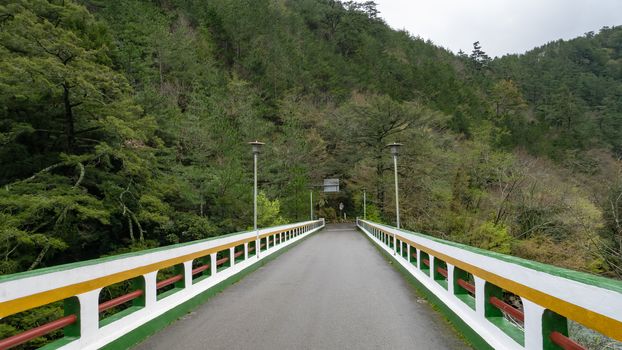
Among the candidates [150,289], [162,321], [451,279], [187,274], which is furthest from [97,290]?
[451,279]

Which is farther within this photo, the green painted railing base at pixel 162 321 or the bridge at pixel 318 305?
the green painted railing base at pixel 162 321

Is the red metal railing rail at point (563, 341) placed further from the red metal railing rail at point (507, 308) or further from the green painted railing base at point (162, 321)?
the green painted railing base at point (162, 321)

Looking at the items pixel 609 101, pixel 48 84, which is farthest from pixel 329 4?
pixel 48 84

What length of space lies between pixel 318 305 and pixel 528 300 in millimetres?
3942

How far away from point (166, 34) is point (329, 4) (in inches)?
3055

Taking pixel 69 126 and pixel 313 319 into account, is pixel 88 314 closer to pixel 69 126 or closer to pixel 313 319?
pixel 313 319

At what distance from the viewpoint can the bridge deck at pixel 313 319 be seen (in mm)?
4969

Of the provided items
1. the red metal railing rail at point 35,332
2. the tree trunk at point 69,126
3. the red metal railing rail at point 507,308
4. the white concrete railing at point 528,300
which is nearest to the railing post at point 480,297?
the white concrete railing at point 528,300

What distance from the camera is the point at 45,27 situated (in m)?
19.8

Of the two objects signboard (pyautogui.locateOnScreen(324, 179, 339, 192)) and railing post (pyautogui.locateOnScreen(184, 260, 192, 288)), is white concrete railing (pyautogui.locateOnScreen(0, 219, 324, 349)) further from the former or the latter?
signboard (pyautogui.locateOnScreen(324, 179, 339, 192))

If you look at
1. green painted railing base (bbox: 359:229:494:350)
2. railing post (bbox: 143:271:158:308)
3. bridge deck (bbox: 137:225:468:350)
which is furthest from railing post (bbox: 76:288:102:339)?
green painted railing base (bbox: 359:229:494:350)

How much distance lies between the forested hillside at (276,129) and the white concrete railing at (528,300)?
11748 mm

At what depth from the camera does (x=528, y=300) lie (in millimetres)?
3705

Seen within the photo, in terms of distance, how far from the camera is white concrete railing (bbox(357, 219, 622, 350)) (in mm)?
2668
